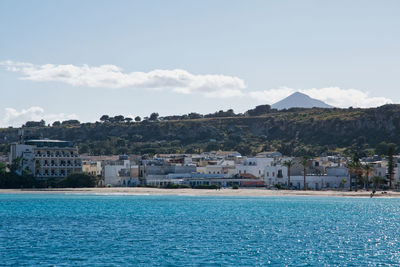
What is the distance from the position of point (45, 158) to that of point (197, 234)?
86854 mm

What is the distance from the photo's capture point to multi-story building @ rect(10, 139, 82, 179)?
135 metres

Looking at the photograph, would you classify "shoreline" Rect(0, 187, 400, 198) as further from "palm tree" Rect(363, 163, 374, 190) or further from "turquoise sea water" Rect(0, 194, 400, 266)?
"turquoise sea water" Rect(0, 194, 400, 266)

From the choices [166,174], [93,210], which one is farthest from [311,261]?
[166,174]

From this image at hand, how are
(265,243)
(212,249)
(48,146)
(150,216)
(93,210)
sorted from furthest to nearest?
(48,146)
(93,210)
(150,216)
(265,243)
(212,249)

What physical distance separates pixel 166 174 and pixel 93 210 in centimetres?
6005

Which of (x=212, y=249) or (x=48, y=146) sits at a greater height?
(x=48, y=146)

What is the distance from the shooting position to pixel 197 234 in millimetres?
56625

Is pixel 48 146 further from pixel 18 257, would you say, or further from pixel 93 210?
pixel 18 257

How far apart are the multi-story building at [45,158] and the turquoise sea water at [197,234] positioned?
40171 mm

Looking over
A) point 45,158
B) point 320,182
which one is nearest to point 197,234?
point 320,182

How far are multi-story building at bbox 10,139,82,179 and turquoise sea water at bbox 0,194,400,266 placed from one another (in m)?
40.2

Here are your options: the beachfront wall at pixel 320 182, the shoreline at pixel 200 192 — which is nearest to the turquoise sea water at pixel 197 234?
the shoreline at pixel 200 192

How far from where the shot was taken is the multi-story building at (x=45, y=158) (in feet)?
443

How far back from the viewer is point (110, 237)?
53.9m
